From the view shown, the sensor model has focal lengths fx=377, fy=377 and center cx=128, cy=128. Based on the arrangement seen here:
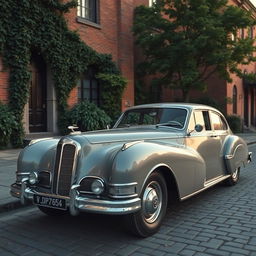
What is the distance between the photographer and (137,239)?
14.9 ft

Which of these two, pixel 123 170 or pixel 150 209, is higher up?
pixel 123 170

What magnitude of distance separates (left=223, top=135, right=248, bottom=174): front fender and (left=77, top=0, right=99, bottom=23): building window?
10.3 m

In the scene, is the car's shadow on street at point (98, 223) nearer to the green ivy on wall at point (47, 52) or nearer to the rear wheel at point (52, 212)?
the rear wheel at point (52, 212)

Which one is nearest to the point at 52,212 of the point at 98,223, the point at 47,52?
the point at 98,223

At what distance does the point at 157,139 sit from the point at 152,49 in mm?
12253

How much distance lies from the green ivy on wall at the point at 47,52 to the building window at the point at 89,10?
162 centimetres

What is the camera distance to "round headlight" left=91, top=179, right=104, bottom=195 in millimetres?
4258

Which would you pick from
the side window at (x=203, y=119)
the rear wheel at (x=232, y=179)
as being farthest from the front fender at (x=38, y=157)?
the rear wheel at (x=232, y=179)

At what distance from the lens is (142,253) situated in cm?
411

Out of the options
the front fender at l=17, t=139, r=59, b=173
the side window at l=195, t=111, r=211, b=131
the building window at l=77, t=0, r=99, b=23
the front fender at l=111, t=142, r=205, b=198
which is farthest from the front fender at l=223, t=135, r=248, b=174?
the building window at l=77, t=0, r=99, b=23

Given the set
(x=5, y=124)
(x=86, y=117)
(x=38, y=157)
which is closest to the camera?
(x=38, y=157)

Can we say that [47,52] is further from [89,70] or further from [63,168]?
[63,168]

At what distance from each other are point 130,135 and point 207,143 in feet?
6.14

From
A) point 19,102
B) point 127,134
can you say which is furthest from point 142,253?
point 19,102
